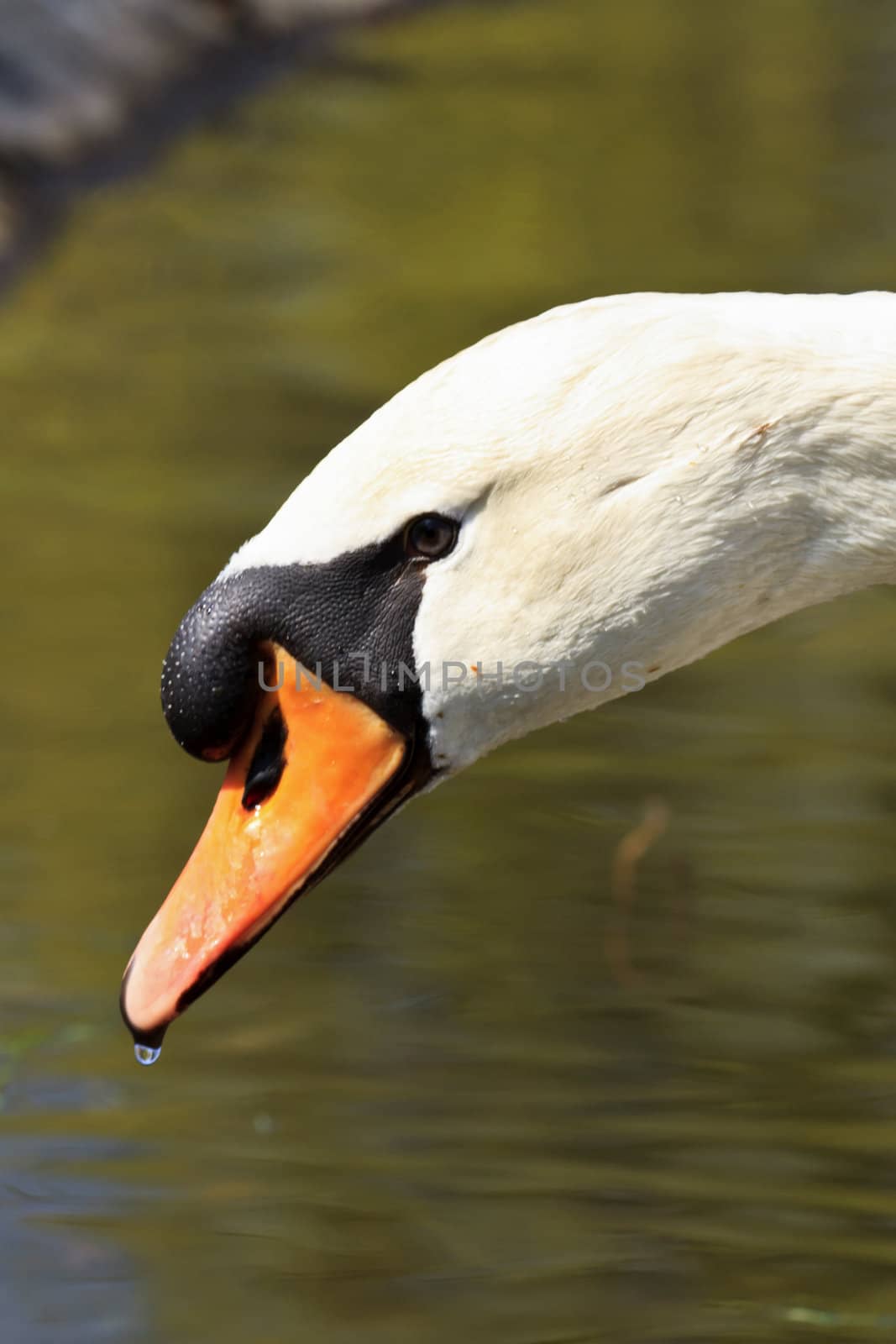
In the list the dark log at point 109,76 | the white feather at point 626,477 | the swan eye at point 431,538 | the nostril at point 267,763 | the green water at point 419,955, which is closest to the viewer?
the white feather at point 626,477

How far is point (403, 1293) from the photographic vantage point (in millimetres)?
3365

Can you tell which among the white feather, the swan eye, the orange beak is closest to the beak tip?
the orange beak

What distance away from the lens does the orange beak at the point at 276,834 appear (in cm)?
280

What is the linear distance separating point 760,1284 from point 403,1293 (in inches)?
21.2

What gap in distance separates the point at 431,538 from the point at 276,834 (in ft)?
1.42

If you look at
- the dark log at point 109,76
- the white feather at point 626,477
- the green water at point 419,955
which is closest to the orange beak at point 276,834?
the white feather at point 626,477

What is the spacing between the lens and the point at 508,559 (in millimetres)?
2732

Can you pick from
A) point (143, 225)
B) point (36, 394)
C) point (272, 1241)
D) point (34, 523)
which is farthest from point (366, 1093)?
point (143, 225)

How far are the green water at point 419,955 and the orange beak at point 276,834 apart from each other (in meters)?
0.77

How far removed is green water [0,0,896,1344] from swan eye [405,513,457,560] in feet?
4.05

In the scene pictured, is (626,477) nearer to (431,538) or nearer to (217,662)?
(431,538)

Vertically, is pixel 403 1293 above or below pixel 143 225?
below

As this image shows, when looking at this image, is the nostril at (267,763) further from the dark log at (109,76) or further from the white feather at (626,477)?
the dark log at (109,76)

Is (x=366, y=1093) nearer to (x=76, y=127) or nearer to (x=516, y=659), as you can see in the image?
(x=516, y=659)
